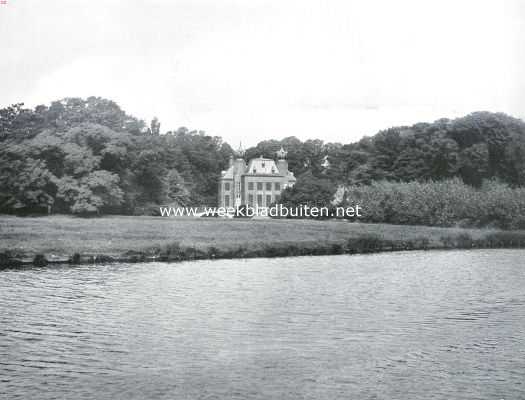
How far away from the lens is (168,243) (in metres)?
31.4

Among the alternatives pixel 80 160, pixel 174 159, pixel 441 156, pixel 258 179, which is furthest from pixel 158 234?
pixel 258 179

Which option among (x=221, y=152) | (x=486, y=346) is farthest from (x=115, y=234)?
(x=221, y=152)

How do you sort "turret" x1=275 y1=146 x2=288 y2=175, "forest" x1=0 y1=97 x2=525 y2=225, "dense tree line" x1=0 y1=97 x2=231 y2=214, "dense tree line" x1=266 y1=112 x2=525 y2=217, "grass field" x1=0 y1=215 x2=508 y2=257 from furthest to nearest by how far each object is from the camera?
"turret" x1=275 y1=146 x2=288 y2=175 → "dense tree line" x1=266 y1=112 x2=525 y2=217 → "forest" x1=0 y1=97 x2=525 y2=225 → "dense tree line" x1=0 y1=97 x2=231 y2=214 → "grass field" x1=0 y1=215 x2=508 y2=257

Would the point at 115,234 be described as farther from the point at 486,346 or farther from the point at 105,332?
the point at 486,346

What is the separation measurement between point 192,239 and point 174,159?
30.7 metres

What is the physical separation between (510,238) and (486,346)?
3114 centimetres

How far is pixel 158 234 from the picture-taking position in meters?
35.8

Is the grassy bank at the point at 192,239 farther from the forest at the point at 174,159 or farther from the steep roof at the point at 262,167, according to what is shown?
the steep roof at the point at 262,167

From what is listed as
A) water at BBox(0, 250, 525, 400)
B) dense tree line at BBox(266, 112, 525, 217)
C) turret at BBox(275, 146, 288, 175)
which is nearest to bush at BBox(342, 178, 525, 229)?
dense tree line at BBox(266, 112, 525, 217)

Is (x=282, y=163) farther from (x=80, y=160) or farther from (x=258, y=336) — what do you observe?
(x=258, y=336)

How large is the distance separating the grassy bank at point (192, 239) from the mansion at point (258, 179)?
114 ft

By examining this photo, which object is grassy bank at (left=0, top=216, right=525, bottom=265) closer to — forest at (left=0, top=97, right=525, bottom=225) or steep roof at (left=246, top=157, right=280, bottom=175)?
forest at (left=0, top=97, right=525, bottom=225)

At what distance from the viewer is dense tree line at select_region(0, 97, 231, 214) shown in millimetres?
34406

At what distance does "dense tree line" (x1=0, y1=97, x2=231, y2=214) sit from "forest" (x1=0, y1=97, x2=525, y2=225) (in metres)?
0.08
